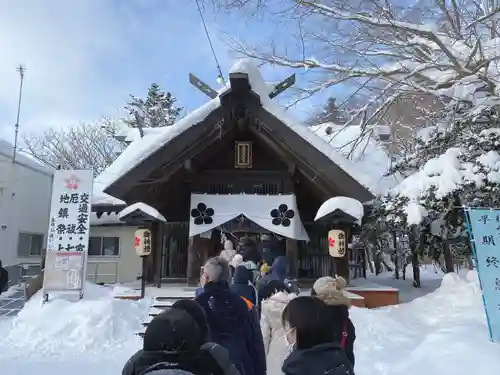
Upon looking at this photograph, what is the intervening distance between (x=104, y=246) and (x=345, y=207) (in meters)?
11.0

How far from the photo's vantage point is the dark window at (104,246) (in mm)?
17500

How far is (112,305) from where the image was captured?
28.2ft

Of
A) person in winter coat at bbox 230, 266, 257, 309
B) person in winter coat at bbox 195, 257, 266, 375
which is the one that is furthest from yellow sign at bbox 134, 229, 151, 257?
person in winter coat at bbox 195, 257, 266, 375

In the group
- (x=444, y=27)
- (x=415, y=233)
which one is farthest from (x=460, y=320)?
(x=444, y=27)

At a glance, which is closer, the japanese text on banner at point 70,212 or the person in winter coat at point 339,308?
the person in winter coat at point 339,308

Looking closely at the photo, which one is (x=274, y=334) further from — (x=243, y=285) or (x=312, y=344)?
(x=312, y=344)

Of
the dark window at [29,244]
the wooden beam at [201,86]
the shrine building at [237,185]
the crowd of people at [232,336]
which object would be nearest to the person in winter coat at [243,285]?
the crowd of people at [232,336]

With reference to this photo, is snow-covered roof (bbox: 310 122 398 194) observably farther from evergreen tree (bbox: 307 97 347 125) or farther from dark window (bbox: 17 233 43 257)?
dark window (bbox: 17 233 43 257)

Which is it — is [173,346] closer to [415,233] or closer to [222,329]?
[222,329]

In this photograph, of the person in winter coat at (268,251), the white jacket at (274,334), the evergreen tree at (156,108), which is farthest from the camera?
the evergreen tree at (156,108)

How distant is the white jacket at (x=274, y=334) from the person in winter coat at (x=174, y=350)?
1.95 m

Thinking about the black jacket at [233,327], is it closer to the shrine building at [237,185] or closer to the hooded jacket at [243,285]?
the hooded jacket at [243,285]

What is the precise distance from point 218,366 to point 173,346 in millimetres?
238

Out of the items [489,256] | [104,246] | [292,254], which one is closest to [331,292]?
[489,256]
